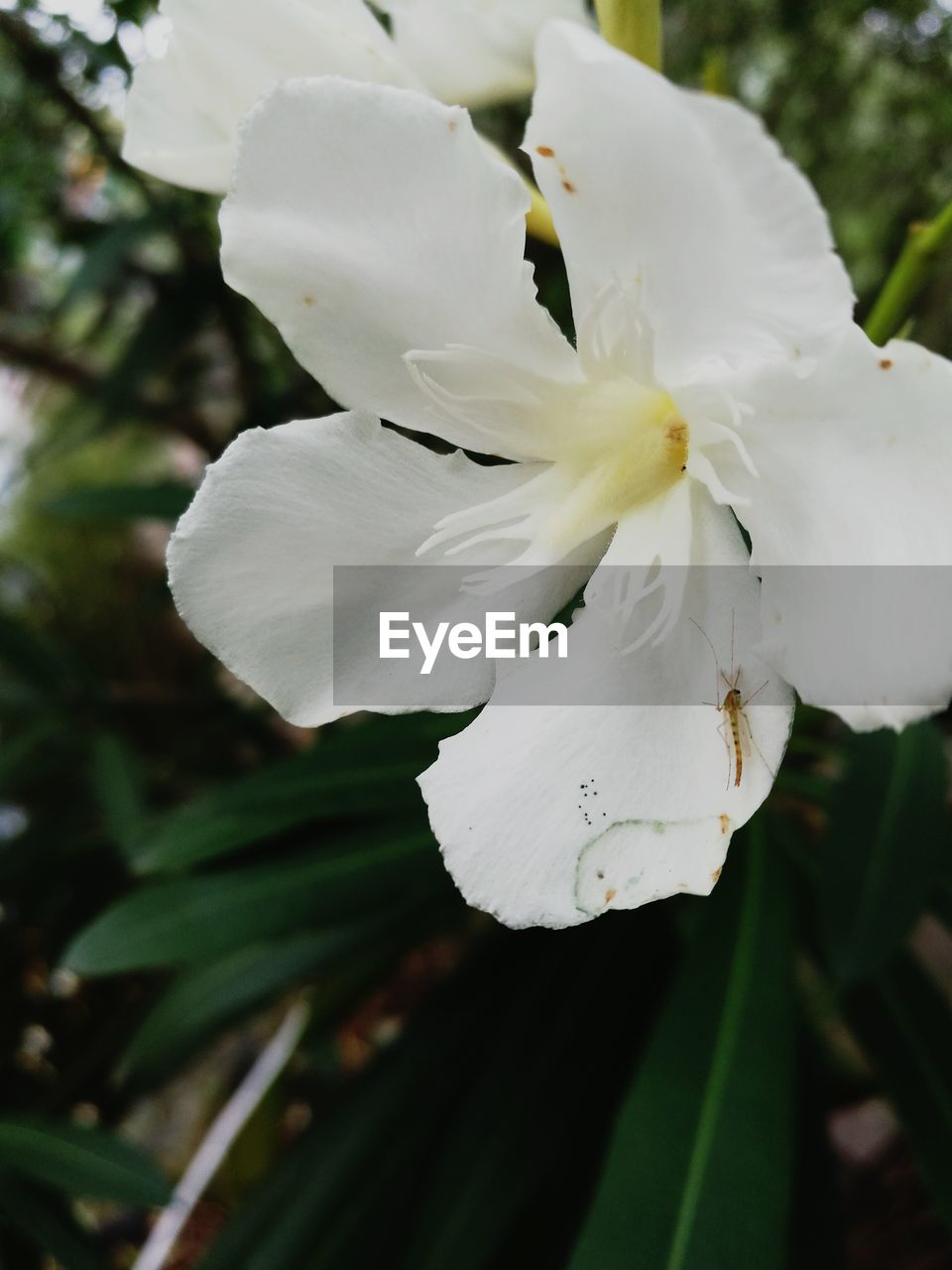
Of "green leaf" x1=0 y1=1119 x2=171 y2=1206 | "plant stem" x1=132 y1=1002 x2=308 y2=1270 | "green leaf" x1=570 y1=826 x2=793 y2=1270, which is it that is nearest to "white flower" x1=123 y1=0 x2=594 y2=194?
"green leaf" x1=570 y1=826 x2=793 y2=1270

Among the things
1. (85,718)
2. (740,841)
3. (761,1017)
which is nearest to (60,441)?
(85,718)

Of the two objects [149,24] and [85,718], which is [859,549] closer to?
[149,24]

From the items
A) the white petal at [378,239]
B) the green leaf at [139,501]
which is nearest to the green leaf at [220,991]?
the green leaf at [139,501]

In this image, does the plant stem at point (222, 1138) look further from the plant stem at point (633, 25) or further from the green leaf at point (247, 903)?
the plant stem at point (633, 25)

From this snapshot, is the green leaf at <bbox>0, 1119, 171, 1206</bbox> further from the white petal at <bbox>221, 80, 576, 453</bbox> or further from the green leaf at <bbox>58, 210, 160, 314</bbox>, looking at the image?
the green leaf at <bbox>58, 210, 160, 314</bbox>

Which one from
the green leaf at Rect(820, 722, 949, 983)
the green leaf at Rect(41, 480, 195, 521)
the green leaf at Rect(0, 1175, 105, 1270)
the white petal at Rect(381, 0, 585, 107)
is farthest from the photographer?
the green leaf at Rect(41, 480, 195, 521)

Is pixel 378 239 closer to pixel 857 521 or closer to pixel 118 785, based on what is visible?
pixel 857 521

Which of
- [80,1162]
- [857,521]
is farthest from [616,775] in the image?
[80,1162]
